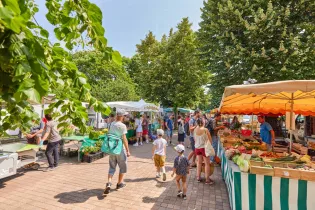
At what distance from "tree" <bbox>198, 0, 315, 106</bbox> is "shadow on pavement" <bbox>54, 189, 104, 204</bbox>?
8.90 m

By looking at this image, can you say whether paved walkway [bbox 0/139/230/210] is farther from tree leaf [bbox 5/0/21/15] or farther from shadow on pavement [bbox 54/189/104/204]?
tree leaf [bbox 5/0/21/15]

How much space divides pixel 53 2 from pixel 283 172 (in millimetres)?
4006

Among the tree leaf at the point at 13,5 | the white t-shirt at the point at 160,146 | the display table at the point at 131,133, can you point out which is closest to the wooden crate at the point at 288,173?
the white t-shirt at the point at 160,146

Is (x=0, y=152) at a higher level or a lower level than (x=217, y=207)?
higher

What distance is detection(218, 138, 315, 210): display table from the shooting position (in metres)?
3.19

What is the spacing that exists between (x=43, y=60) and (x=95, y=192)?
4.55m

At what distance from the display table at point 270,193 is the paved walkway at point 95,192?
2.98ft

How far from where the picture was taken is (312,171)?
3160mm

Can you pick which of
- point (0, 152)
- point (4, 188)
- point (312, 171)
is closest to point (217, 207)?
point (312, 171)

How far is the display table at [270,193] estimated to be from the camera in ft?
10.5

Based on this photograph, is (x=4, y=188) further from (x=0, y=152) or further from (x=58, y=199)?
(x=58, y=199)

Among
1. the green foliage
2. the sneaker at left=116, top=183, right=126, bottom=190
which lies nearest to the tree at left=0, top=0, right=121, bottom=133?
the sneaker at left=116, top=183, right=126, bottom=190

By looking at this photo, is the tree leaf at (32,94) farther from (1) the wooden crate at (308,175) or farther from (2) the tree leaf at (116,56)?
(1) the wooden crate at (308,175)

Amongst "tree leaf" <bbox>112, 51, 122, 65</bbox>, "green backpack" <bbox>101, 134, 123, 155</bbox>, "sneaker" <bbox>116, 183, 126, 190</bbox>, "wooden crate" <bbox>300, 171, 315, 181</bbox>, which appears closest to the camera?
"tree leaf" <bbox>112, 51, 122, 65</bbox>
